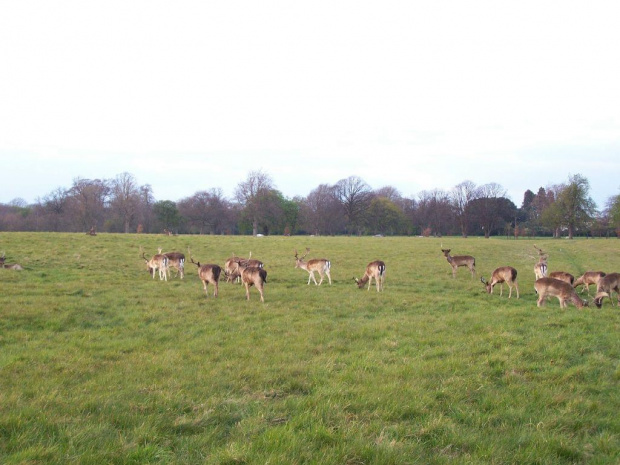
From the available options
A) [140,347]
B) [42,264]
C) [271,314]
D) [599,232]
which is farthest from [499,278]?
[599,232]

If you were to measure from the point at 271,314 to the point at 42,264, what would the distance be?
46.6 feet

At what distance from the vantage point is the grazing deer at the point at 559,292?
13258 millimetres

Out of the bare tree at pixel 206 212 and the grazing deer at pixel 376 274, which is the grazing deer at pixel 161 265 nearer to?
the grazing deer at pixel 376 274

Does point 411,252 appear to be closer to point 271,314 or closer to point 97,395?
point 271,314

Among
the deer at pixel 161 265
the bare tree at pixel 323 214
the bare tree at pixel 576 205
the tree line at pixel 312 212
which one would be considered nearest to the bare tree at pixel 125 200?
the tree line at pixel 312 212

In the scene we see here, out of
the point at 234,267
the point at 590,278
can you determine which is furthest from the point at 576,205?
the point at 234,267

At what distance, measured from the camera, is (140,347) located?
27.1 feet

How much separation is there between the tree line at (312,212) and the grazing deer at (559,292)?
1828 inches

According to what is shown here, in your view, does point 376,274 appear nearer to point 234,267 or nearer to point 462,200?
point 234,267

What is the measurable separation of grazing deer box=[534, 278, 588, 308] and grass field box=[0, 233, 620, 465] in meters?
0.63

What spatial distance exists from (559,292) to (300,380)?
10424 mm

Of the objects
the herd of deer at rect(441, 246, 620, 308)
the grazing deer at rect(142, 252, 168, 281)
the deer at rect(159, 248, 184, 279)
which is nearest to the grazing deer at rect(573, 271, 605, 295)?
the herd of deer at rect(441, 246, 620, 308)

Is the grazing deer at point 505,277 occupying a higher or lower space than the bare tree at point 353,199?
lower

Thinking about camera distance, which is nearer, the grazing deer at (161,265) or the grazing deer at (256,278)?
the grazing deer at (256,278)
